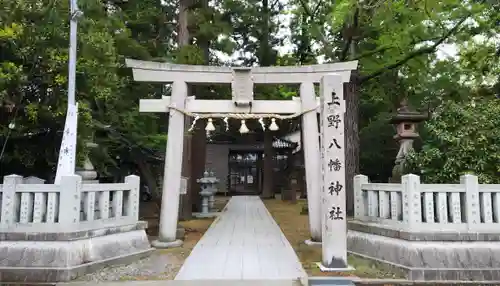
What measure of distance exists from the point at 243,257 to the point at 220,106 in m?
3.73

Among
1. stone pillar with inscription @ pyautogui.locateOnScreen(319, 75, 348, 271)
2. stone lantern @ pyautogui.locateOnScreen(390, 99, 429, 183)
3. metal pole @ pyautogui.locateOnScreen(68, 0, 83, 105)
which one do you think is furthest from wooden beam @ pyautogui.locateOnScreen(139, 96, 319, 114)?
stone lantern @ pyautogui.locateOnScreen(390, 99, 429, 183)

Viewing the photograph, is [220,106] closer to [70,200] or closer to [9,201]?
[70,200]

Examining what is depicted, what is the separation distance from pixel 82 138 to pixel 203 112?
298 centimetres

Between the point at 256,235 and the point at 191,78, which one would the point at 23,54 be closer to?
the point at 191,78

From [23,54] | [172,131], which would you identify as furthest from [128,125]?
[23,54]

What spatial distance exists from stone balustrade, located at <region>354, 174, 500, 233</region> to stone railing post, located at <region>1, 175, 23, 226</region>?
22.1 ft

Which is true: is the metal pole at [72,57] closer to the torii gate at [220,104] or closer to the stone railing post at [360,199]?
the torii gate at [220,104]

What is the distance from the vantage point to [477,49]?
44.6ft

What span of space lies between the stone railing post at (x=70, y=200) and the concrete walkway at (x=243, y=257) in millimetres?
2085

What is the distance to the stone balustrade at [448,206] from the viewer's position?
6281 millimetres

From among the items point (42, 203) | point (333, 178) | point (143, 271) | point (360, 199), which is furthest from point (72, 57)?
point (360, 199)

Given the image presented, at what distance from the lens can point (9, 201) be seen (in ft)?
20.7

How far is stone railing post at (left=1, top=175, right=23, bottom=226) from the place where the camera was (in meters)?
6.26

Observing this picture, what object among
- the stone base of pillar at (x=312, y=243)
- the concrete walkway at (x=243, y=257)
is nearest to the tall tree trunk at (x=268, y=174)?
the concrete walkway at (x=243, y=257)
